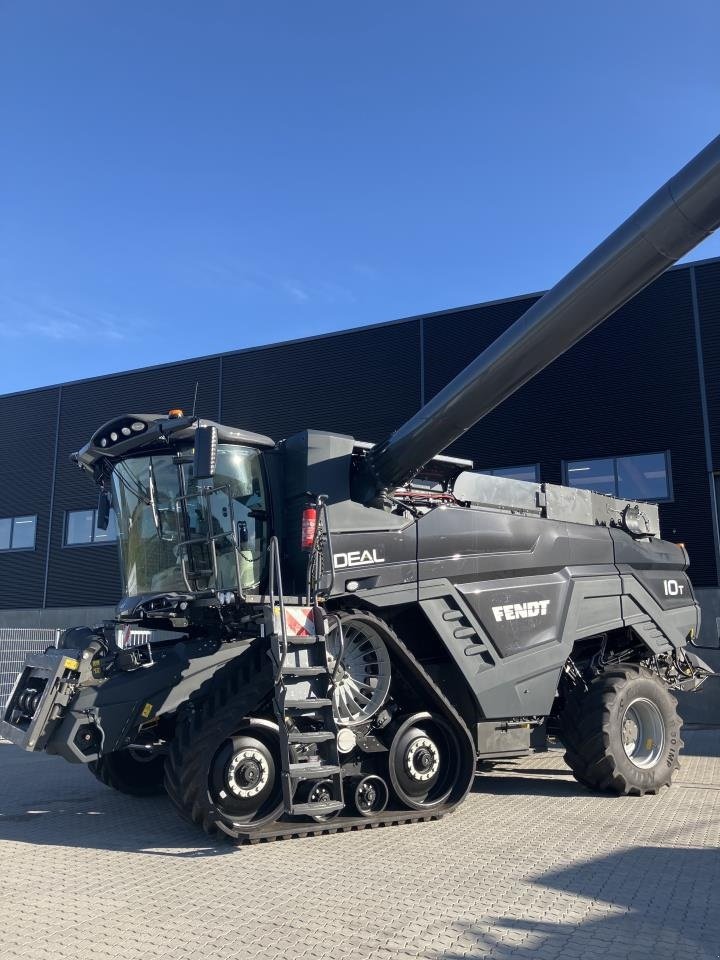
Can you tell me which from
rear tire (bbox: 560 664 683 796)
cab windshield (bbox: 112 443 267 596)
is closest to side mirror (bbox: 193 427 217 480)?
cab windshield (bbox: 112 443 267 596)

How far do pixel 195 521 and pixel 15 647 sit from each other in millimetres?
9701

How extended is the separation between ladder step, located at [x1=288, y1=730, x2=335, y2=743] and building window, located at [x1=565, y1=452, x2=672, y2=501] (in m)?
11.6

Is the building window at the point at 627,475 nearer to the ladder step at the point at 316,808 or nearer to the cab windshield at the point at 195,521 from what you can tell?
the cab windshield at the point at 195,521

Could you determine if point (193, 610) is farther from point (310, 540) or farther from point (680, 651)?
point (680, 651)

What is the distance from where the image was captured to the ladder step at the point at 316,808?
5.88 meters

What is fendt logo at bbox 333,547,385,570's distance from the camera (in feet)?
22.6

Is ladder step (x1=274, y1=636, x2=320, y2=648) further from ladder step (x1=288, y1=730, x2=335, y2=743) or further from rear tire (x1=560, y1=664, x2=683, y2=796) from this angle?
rear tire (x1=560, y1=664, x2=683, y2=796)

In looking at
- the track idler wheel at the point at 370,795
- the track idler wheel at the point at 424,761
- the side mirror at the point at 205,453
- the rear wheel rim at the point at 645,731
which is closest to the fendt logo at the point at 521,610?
the track idler wheel at the point at 424,761

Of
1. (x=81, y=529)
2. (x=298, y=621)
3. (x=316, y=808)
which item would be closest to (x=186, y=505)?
(x=298, y=621)

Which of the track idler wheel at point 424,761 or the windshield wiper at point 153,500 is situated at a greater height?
the windshield wiper at point 153,500

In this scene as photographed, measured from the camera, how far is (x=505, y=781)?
29.4 feet

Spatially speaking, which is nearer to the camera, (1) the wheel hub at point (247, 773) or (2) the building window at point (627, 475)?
(1) the wheel hub at point (247, 773)

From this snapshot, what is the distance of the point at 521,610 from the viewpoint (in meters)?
7.79

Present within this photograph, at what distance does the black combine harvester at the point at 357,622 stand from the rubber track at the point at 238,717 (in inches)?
0.7
